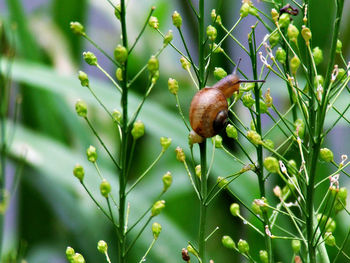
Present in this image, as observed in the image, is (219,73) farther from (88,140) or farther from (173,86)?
(88,140)

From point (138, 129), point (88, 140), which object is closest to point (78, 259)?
point (138, 129)

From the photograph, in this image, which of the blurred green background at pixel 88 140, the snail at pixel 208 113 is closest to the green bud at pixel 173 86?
the snail at pixel 208 113

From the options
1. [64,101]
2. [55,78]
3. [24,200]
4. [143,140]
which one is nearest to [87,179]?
[55,78]

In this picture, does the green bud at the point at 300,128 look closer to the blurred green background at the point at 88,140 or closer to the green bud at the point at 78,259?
the green bud at the point at 78,259

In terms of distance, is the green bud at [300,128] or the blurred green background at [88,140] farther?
the blurred green background at [88,140]

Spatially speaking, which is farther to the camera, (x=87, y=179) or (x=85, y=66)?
(x=85, y=66)

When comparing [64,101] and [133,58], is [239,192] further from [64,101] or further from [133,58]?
[133,58]
